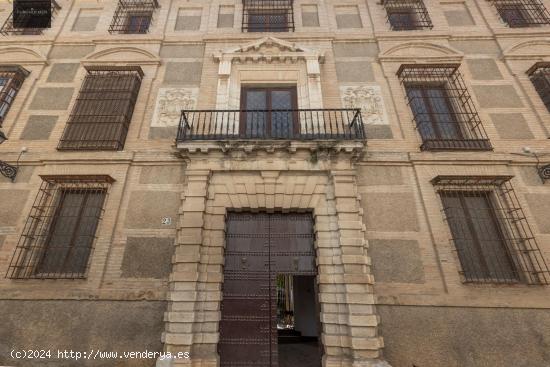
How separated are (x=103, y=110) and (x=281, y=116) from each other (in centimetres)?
452

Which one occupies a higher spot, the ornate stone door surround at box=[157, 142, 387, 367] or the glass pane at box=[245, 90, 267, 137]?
the glass pane at box=[245, 90, 267, 137]

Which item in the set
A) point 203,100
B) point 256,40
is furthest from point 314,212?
point 256,40

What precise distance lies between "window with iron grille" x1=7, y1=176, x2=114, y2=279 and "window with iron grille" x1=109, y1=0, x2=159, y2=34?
5.79 metres

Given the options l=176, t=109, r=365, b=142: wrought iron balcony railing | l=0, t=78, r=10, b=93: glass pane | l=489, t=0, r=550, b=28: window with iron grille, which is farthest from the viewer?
l=489, t=0, r=550, b=28: window with iron grille

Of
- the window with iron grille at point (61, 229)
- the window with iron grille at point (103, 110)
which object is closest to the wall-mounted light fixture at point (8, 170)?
the window with iron grille at point (61, 229)

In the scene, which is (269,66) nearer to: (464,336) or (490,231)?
(490,231)

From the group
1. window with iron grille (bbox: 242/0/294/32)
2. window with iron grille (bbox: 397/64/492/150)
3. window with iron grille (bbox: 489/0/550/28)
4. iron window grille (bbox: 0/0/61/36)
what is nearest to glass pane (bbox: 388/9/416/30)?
window with iron grille (bbox: 397/64/492/150)

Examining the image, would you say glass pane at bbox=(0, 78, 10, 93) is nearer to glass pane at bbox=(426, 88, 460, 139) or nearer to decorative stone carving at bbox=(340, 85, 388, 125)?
decorative stone carving at bbox=(340, 85, 388, 125)

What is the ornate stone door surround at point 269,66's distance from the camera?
25.1ft

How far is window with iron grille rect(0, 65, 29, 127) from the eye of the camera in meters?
7.24

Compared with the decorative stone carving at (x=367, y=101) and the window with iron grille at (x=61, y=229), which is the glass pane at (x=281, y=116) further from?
the window with iron grille at (x=61, y=229)

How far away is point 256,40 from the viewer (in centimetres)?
834

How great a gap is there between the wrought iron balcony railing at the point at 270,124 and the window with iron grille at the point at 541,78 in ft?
15.9

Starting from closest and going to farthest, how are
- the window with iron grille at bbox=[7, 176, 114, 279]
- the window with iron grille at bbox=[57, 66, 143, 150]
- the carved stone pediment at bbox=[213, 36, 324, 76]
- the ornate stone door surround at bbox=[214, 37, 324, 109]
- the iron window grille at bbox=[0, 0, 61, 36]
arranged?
the window with iron grille at bbox=[7, 176, 114, 279], the window with iron grille at bbox=[57, 66, 143, 150], the ornate stone door surround at bbox=[214, 37, 324, 109], the carved stone pediment at bbox=[213, 36, 324, 76], the iron window grille at bbox=[0, 0, 61, 36]
